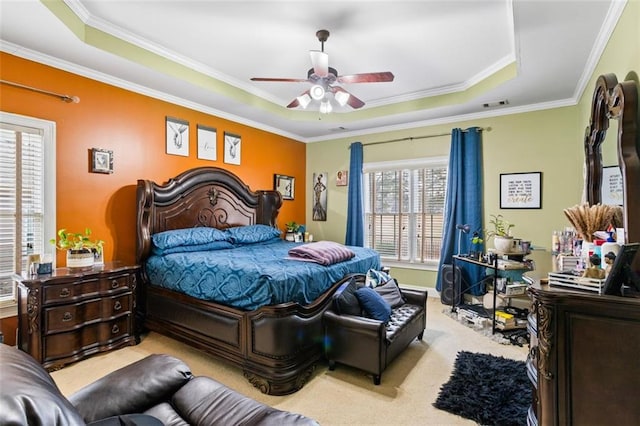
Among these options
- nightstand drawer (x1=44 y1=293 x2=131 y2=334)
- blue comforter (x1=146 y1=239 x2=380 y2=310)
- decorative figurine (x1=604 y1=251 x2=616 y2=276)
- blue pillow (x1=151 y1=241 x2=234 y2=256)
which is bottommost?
nightstand drawer (x1=44 y1=293 x2=131 y2=334)

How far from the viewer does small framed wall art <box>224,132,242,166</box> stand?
194 inches

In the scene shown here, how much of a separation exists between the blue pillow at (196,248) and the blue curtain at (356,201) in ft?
7.73

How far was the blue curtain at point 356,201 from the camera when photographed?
5.71 metres

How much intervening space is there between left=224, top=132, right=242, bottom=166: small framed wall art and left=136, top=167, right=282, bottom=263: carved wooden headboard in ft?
1.09

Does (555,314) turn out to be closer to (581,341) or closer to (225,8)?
(581,341)

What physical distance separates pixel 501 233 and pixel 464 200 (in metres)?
0.86

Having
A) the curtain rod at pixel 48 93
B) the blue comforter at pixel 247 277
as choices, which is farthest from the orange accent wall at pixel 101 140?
the blue comforter at pixel 247 277

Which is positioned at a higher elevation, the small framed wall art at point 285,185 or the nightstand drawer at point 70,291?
the small framed wall art at point 285,185

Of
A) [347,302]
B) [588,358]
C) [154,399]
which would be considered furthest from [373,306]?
[154,399]

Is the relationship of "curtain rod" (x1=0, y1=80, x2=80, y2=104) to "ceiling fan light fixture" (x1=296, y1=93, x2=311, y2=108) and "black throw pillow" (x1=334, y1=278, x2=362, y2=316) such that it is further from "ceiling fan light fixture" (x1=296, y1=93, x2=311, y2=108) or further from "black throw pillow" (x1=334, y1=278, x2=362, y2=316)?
"black throw pillow" (x1=334, y1=278, x2=362, y2=316)

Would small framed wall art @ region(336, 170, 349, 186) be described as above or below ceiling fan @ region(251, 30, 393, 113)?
below

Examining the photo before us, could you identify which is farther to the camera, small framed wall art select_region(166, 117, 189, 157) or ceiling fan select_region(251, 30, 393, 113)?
small framed wall art select_region(166, 117, 189, 157)

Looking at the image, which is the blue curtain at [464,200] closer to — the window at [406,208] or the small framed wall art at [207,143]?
the window at [406,208]

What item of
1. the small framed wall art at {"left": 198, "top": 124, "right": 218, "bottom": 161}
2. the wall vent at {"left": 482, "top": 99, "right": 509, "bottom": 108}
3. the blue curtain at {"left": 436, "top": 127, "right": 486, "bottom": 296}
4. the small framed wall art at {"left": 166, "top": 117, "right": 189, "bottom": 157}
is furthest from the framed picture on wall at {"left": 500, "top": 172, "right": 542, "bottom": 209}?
the small framed wall art at {"left": 166, "top": 117, "right": 189, "bottom": 157}
